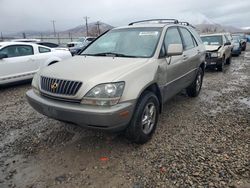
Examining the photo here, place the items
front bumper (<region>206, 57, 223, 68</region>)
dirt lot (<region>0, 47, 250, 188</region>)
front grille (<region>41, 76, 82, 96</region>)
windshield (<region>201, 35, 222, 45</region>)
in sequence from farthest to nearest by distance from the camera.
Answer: windshield (<region>201, 35, 222, 45</region>)
front bumper (<region>206, 57, 223, 68</region>)
front grille (<region>41, 76, 82, 96</region>)
dirt lot (<region>0, 47, 250, 188</region>)

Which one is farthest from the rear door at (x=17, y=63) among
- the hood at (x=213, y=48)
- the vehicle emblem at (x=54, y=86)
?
the hood at (x=213, y=48)

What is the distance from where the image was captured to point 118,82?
→ 117 inches

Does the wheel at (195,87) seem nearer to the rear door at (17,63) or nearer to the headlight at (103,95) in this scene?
the headlight at (103,95)

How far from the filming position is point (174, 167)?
10.0 feet

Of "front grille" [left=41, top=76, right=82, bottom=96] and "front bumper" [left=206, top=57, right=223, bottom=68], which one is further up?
"front grille" [left=41, top=76, right=82, bottom=96]

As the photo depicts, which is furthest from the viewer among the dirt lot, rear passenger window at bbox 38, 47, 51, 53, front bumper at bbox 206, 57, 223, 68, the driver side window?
front bumper at bbox 206, 57, 223, 68

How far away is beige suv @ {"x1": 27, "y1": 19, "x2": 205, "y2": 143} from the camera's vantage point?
2.94 meters

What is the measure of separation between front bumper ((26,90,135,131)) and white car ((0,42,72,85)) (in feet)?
15.4

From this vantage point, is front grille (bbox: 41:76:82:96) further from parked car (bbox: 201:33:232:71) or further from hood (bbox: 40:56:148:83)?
parked car (bbox: 201:33:232:71)

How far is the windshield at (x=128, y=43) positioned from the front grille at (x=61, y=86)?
3.71 feet

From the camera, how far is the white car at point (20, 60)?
278 inches

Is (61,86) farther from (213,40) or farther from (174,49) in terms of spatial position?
(213,40)

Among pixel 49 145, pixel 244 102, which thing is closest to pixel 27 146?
pixel 49 145

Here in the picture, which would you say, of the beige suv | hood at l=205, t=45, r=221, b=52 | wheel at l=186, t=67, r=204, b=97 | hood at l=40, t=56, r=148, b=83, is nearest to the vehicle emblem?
the beige suv
